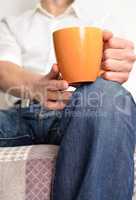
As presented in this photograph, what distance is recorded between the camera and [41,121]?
0.82 m

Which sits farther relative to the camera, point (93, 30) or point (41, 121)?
point (41, 121)

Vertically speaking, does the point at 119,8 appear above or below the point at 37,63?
above

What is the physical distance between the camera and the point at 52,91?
750 mm

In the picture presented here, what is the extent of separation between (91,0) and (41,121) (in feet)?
2.48

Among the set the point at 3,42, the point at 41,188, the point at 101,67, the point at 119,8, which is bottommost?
the point at 41,188

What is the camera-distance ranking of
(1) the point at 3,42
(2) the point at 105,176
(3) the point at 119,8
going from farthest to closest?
(3) the point at 119,8 < (1) the point at 3,42 < (2) the point at 105,176

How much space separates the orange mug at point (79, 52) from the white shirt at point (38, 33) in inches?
18.7

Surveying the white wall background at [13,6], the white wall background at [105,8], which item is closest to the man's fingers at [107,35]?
the white wall background at [105,8]

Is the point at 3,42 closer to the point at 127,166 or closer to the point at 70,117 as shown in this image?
the point at 70,117

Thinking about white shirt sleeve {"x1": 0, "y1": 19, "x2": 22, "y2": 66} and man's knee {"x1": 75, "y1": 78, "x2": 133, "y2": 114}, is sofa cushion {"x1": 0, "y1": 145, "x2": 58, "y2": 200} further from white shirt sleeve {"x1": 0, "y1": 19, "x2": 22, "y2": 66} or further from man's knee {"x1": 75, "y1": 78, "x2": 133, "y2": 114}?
white shirt sleeve {"x1": 0, "y1": 19, "x2": 22, "y2": 66}

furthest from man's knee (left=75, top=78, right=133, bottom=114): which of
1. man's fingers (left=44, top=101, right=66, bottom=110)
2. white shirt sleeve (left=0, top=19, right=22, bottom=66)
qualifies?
white shirt sleeve (left=0, top=19, right=22, bottom=66)

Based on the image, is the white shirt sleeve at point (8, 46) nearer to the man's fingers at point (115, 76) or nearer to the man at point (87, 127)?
the man at point (87, 127)

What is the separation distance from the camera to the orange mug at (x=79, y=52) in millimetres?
622

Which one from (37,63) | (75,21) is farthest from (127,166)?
(75,21)
